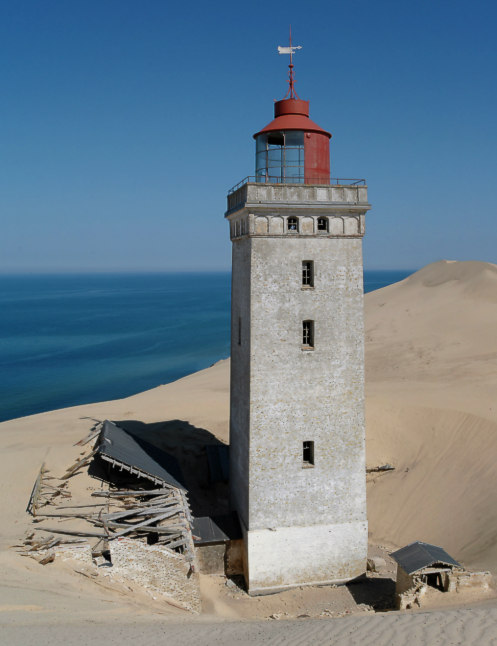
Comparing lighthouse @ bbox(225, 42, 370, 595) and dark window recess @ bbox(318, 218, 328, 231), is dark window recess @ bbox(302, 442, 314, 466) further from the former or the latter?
dark window recess @ bbox(318, 218, 328, 231)

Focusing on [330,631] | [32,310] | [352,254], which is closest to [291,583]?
[330,631]

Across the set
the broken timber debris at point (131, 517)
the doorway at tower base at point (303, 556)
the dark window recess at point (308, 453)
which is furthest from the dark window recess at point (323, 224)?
the broken timber debris at point (131, 517)

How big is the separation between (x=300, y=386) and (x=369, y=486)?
29.2 feet

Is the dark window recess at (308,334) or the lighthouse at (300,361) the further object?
the dark window recess at (308,334)

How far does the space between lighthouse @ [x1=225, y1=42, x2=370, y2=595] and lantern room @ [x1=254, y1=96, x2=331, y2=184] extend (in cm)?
3

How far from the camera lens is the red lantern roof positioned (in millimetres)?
17812

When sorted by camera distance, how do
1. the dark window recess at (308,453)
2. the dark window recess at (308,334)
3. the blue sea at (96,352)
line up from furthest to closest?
the blue sea at (96,352) → the dark window recess at (308,453) → the dark window recess at (308,334)

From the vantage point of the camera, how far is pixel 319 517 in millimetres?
18656

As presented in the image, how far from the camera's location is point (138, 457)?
20.6 metres

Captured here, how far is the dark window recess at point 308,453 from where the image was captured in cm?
1852

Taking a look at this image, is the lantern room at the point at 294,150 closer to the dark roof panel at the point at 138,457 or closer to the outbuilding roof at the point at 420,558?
the dark roof panel at the point at 138,457

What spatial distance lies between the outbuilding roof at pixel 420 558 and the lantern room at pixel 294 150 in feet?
36.7

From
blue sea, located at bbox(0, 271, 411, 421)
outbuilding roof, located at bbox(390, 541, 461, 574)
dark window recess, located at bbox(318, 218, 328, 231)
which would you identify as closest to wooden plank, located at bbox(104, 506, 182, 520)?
outbuilding roof, located at bbox(390, 541, 461, 574)

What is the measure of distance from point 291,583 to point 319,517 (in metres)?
2.25
